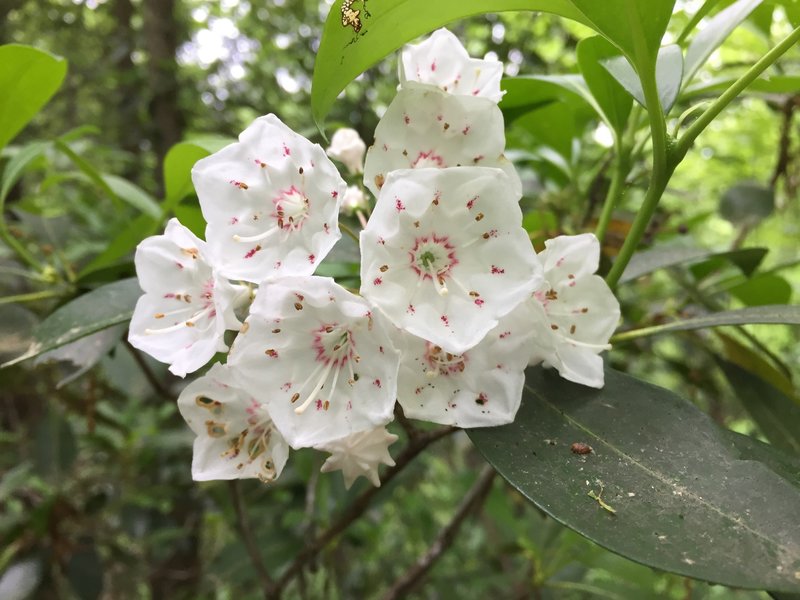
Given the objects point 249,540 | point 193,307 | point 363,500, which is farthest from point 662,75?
point 249,540

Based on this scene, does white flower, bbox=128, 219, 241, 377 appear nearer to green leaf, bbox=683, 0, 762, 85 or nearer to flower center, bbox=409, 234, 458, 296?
flower center, bbox=409, 234, 458, 296

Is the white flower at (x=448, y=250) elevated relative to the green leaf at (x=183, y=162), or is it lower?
elevated

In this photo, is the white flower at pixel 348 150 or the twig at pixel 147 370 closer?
the white flower at pixel 348 150

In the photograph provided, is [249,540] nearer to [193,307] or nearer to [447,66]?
[193,307]

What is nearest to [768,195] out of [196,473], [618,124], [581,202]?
[581,202]

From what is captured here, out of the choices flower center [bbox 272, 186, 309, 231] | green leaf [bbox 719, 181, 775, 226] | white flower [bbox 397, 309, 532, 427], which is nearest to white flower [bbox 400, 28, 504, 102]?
flower center [bbox 272, 186, 309, 231]

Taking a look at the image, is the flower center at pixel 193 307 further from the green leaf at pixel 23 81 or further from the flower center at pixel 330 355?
the green leaf at pixel 23 81

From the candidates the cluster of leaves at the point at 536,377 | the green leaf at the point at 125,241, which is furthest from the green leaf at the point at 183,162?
the green leaf at the point at 125,241
